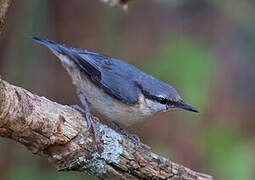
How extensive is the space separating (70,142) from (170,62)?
2178 millimetres

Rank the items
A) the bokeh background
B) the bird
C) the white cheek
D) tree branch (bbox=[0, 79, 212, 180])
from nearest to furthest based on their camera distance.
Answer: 1. tree branch (bbox=[0, 79, 212, 180])
2. the bird
3. the white cheek
4. the bokeh background

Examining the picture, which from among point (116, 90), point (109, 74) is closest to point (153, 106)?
point (116, 90)

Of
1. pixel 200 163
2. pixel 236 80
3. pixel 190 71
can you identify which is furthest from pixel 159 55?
pixel 236 80

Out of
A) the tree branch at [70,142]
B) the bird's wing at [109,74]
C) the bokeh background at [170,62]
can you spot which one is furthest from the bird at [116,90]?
the bokeh background at [170,62]

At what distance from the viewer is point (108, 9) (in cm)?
584

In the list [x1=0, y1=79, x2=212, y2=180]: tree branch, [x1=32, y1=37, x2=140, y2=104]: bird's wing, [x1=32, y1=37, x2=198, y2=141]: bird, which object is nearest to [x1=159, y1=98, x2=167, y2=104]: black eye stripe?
[x1=32, y1=37, x2=198, y2=141]: bird

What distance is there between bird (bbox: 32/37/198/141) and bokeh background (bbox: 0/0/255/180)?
0.80 m

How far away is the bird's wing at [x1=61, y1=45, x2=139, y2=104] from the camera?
3.90 metres

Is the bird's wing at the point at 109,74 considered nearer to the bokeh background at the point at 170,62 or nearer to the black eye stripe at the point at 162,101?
the black eye stripe at the point at 162,101

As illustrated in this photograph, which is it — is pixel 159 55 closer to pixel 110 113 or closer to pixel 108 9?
pixel 108 9

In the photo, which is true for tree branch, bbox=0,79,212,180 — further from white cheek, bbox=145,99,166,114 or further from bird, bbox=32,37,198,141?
white cheek, bbox=145,99,166,114

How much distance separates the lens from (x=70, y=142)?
2992 millimetres

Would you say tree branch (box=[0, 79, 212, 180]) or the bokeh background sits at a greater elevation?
the bokeh background

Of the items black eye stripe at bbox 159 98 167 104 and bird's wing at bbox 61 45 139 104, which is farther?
black eye stripe at bbox 159 98 167 104
